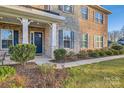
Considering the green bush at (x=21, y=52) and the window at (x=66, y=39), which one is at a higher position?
the window at (x=66, y=39)

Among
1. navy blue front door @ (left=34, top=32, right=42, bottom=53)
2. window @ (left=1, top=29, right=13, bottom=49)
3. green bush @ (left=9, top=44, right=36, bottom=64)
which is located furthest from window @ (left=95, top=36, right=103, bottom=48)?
green bush @ (left=9, top=44, right=36, bottom=64)

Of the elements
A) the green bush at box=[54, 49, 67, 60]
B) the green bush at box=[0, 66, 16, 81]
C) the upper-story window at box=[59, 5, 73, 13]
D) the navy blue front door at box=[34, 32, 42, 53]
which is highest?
the upper-story window at box=[59, 5, 73, 13]

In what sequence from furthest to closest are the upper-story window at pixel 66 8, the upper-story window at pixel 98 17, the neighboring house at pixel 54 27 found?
1. the upper-story window at pixel 98 17
2. the upper-story window at pixel 66 8
3. the neighboring house at pixel 54 27

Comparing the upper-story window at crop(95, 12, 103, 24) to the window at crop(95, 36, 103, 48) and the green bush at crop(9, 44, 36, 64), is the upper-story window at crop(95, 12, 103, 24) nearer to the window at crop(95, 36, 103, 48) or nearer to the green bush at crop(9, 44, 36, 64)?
the window at crop(95, 36, 103, 48)

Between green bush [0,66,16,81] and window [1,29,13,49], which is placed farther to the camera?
window [1,29,13,49]

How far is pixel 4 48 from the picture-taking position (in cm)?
1585

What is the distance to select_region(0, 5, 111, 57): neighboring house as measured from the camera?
1383 centimetres

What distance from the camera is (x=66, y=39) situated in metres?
19.8

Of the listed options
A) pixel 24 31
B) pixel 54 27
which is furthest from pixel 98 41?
Result: pixel 24 31

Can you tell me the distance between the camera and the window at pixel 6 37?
15.8m

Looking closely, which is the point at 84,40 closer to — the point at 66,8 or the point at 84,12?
the point at 84,12

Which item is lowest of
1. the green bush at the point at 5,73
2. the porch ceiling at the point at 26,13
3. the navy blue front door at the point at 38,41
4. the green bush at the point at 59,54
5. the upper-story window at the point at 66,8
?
the green bush at the point at 5,73

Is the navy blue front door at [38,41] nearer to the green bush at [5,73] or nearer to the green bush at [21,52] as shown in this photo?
the green bush at [21,52]

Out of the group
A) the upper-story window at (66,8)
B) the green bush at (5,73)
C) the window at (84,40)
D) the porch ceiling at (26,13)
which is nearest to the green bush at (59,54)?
the porch ceiling at (26,13)
